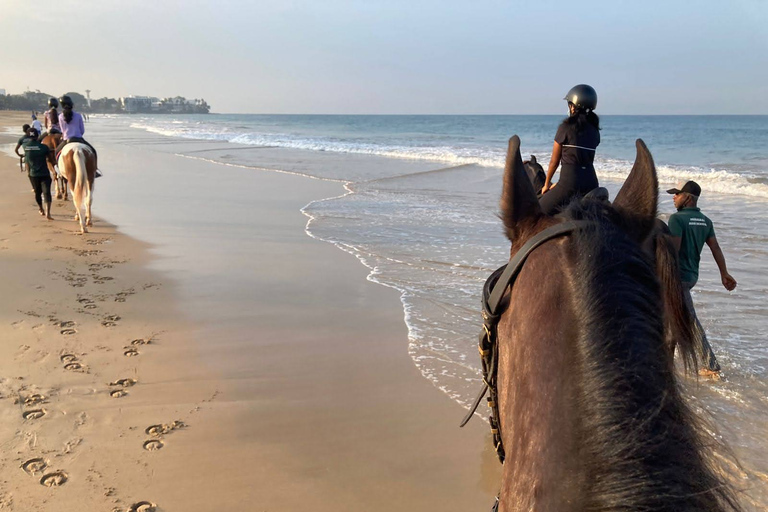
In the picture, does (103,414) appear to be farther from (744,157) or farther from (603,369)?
(744,157)

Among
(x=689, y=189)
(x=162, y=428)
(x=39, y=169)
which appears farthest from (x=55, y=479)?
(x=39, y=169)

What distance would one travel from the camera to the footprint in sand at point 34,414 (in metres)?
4.11

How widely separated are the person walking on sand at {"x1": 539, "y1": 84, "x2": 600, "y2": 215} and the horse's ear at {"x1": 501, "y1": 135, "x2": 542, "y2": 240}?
2.26 m

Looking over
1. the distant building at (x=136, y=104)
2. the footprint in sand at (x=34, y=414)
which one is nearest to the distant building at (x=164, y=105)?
the distant building at (x=136, y=104)

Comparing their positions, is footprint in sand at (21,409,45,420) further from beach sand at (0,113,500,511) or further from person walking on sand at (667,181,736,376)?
person walking on sand at (667,181,736,376)

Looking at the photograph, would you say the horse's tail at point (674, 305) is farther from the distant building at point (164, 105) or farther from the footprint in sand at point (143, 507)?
the distant building at point (164, 105)

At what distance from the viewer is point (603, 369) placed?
1.05m

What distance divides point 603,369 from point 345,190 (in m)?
16.3

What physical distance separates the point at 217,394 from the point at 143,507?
1403 mm

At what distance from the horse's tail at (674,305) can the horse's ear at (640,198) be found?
9 centimetres

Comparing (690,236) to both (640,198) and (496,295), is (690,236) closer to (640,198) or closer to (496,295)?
(640,198)

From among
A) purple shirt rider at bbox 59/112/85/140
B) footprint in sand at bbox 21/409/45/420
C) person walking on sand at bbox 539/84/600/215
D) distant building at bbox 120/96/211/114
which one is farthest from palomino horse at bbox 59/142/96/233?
distant building at bbox 120/96/211/114

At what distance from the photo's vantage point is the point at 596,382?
1044 millimetres

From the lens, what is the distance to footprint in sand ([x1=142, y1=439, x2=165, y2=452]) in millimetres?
3852
